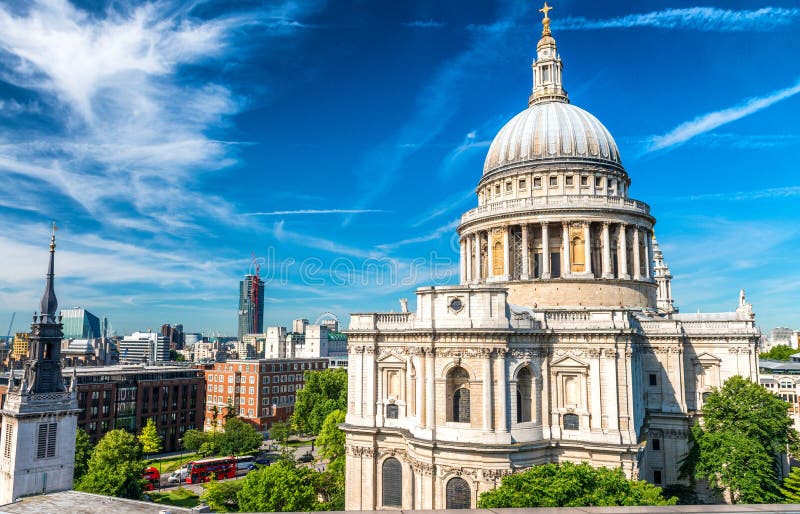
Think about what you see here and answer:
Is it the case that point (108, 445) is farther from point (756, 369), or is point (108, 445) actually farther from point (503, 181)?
point (756, 369)

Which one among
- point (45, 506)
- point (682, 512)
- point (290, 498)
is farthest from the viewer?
point (290, 498)

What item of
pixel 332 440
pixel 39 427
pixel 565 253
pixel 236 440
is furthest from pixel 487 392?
pixel 236 440

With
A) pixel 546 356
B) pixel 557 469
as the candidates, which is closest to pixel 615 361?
pixel 546 356

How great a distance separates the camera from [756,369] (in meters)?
50.8

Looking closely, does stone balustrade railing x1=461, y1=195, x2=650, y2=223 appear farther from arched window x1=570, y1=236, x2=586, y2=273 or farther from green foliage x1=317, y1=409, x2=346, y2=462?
green foliage x1=317, y1=409, x2=346, y2=462

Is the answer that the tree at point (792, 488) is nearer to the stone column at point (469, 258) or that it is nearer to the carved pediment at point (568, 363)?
the carved pediment at point (568, 363)

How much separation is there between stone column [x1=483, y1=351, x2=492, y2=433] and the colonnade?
56.0ft

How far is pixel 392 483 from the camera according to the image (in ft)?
150

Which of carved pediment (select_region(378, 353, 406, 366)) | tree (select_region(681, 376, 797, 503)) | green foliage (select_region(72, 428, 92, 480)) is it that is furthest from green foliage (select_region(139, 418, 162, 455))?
tree (select_region(681, 376, 797, 503))

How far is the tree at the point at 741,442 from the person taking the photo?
41844 millimetres

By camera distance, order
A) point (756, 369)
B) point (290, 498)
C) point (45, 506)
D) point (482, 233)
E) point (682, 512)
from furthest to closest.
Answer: point (482, 233) < point (756, 369) < point (290, 498) < point (45, 506) < point (682, 512)

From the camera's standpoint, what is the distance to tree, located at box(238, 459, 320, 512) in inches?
1617

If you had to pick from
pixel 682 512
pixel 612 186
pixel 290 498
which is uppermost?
pixel 612 186

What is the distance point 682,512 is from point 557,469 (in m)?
24.6
